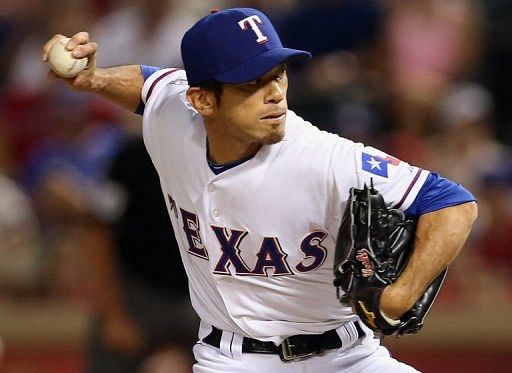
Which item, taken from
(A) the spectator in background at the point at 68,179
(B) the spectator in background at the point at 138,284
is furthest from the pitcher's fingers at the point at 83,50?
(A) the spectator in background at the point at 68,179

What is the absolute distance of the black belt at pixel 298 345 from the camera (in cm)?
387

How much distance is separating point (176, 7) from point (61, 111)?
1100 mm

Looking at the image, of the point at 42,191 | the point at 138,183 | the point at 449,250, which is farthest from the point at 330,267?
the point at 42,191

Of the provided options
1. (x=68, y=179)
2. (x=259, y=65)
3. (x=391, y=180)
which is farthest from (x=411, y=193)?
(x=68, y=179)

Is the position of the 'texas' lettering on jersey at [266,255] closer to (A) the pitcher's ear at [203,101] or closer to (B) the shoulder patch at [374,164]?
(B) the shoulder patch at [374,164]

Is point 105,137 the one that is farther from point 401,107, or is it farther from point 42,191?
point 401,107

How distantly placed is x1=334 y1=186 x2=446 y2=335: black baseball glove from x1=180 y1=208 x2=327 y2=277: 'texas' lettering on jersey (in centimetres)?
23

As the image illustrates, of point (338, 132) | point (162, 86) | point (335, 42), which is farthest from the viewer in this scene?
point (335, 42)

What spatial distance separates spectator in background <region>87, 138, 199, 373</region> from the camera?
5750 mm

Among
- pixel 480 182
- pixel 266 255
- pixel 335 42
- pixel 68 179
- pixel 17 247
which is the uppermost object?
pixel 266 255

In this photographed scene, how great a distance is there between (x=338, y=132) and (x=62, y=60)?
11.1 feet

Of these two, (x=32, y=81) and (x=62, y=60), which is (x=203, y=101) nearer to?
(x=62, y=60)

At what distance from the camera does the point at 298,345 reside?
3883 millimetres

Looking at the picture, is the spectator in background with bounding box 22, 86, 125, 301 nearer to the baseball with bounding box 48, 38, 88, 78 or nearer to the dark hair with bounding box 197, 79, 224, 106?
the baseball with bounding box 48, 38, 88, 78
